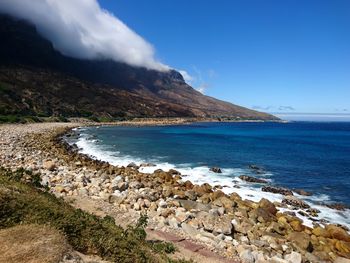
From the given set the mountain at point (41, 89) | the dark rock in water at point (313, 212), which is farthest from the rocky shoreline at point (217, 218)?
the mountain at point (41, 89)

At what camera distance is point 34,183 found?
1811 centimetres

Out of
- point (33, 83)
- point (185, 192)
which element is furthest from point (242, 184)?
point (33, 83)

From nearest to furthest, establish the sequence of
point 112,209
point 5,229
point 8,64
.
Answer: point 5,229, point 112,209, point 8,64

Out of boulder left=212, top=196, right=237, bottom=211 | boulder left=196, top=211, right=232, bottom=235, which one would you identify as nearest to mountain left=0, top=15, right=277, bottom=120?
boulder left=212, top=196, right=237, bottom=211

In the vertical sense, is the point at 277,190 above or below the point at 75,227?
below

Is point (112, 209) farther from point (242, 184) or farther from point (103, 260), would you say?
point (242, 184)

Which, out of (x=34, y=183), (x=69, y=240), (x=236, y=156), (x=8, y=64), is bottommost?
(x=236, y=156)

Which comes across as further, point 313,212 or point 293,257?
point 313,212

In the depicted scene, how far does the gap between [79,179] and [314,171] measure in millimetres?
28444

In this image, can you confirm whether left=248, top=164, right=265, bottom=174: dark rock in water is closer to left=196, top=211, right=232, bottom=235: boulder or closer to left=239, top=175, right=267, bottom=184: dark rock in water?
left=239, top=175, right=267, bottom=184: dark rock in water

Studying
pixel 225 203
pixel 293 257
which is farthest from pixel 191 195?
pixel 293 257

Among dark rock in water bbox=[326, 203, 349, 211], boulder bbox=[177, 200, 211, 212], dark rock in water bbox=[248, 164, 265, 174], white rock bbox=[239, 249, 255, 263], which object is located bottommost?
dark rock in water bbox=[248, 164, 265, 174]

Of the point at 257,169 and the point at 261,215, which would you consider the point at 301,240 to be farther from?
the point at 257,169

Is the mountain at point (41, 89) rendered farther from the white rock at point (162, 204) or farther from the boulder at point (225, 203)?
the boulder at point (225, 203)
